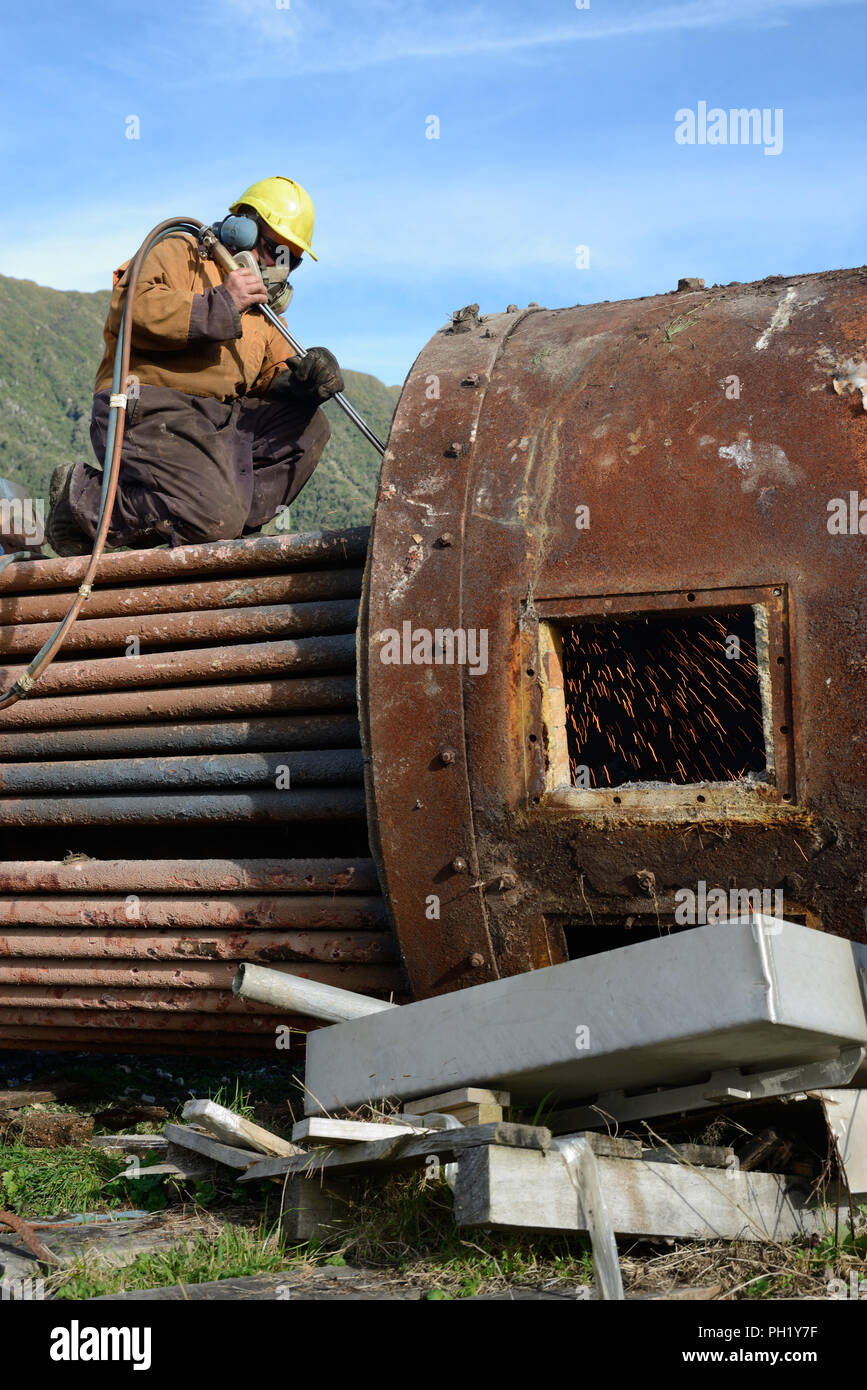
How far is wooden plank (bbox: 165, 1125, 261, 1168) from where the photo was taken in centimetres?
345

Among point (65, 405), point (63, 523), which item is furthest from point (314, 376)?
point (65, 405)

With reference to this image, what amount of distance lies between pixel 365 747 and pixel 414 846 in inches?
12.9

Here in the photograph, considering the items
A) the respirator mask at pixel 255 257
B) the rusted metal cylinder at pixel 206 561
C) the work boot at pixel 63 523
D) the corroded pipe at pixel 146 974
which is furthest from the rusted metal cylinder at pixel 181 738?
the respirator mask at pixel 255 257

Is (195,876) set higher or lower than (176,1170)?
higher

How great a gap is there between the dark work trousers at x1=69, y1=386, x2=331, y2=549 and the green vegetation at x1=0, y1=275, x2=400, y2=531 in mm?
32327

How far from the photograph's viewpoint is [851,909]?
326cm

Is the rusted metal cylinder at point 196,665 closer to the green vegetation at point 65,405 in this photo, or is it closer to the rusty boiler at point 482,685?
the rusty boiler at point 482,685

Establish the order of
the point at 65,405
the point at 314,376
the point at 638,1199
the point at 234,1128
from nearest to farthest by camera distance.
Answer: the point at 638,1199 < the point at 234,1128 < the point at 314,376 < the point at 65,405

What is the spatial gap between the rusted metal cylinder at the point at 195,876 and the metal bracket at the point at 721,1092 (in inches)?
39.0

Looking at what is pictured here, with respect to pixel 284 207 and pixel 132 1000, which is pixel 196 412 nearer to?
pixel 284 207

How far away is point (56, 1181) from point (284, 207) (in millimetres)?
4101

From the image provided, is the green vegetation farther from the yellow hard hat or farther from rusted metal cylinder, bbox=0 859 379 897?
rusted metal cylinder, bbox=0 859 379 897

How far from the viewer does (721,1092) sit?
3094 millimetres

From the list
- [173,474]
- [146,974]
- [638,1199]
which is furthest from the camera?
[173,474]
